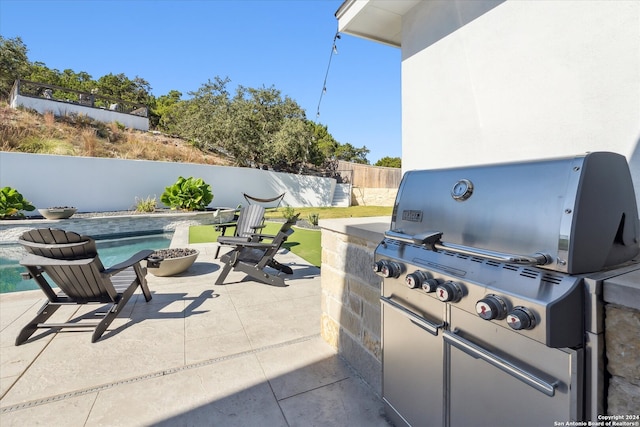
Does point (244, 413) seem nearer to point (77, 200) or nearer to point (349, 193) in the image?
point (77, 200)

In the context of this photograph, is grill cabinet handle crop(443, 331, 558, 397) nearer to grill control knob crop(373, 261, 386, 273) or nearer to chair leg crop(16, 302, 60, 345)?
grill control knob crop(373, 261, 386, 273)

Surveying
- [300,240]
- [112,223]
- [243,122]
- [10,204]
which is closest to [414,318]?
[300,240]

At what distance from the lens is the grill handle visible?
103 cm

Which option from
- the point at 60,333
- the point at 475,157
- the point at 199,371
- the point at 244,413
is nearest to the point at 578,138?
the point at 475,157

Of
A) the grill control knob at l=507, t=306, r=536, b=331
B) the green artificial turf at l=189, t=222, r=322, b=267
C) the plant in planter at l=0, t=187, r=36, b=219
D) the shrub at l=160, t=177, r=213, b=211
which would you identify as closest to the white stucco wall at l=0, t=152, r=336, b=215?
the shrub at l=160, t=177, r=213, b=211

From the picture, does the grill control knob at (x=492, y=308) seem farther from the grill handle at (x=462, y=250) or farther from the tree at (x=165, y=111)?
the tree at (x=165, y=111)

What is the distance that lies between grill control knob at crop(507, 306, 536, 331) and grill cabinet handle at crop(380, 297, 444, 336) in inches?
16.0

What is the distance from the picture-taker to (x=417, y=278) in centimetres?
143

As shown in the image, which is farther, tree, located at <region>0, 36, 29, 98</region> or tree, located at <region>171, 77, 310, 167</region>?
tree, located at <region>0, 36, 29, 98</region>

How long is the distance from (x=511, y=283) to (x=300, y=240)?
7.32 m

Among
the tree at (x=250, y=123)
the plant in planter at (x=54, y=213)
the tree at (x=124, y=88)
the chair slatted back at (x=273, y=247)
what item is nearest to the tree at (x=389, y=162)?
the tree at (x=250, y=123)

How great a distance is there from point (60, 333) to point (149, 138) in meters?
21.4

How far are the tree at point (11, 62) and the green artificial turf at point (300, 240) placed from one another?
23575 millimetres

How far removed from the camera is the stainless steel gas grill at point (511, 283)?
3.13ft
